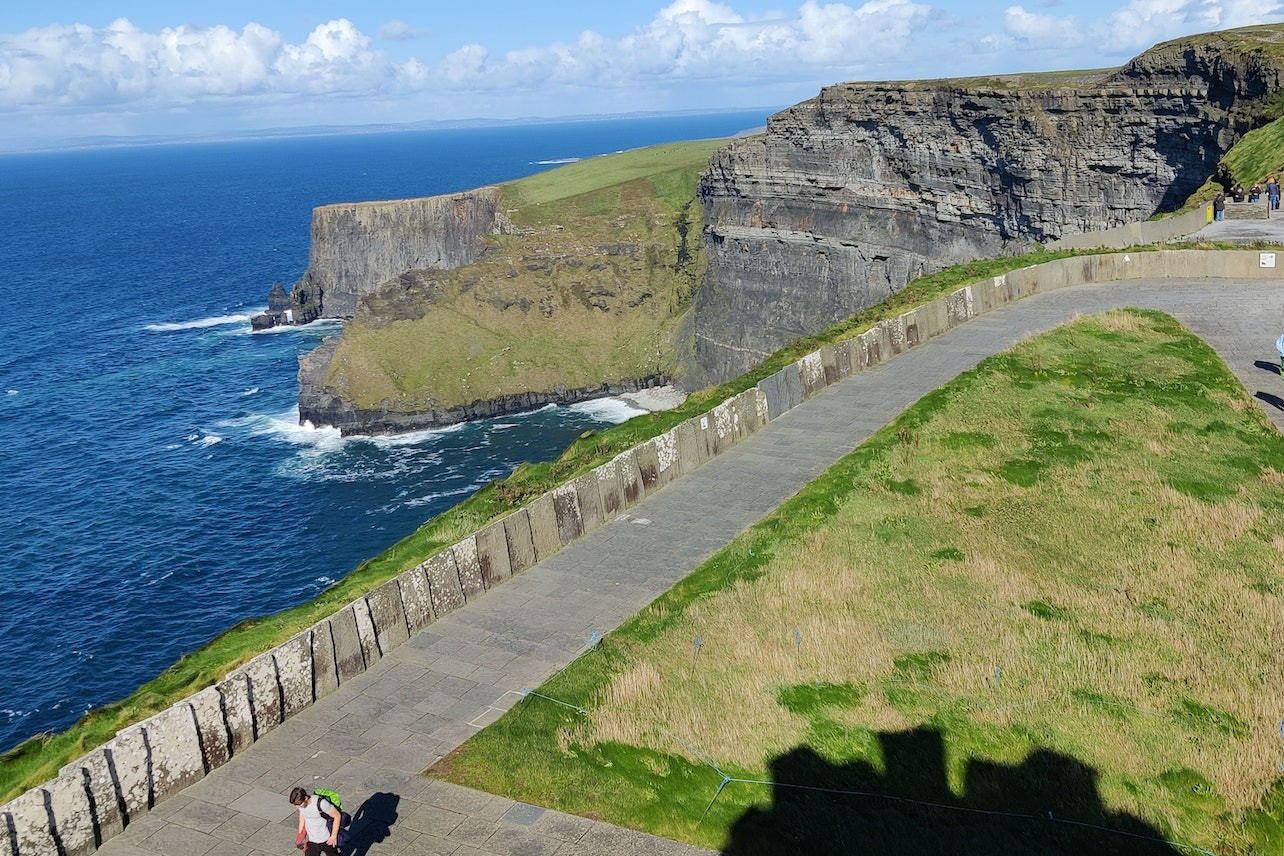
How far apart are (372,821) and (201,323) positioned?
140m

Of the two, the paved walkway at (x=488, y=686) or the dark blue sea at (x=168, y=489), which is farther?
the dark blue sea at (x=168, y=489)

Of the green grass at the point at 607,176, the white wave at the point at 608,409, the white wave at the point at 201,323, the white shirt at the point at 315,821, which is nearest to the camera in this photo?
the white shirt at the point at 315,821

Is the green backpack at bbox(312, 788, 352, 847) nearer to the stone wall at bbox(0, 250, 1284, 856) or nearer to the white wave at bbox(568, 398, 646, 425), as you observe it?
the stone wall at bbox(0, 250, 1284, 856)

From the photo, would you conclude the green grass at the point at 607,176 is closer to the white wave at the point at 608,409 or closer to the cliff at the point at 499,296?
the cliff at the point at 499,296

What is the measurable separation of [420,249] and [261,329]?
22897mm

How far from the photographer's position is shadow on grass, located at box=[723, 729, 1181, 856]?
47.8 feet

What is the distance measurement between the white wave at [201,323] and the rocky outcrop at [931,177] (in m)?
66.8

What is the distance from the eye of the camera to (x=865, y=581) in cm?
2183

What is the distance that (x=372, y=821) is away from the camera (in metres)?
15.0

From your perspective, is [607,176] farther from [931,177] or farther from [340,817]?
[340,817]

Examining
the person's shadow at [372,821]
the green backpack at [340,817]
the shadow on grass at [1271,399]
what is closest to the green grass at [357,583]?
the person's shadow at [372,821]

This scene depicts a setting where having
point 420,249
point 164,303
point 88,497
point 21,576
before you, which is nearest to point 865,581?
point 21,576

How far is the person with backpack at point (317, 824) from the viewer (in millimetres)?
13836

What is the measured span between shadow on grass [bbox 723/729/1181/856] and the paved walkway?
179cm
